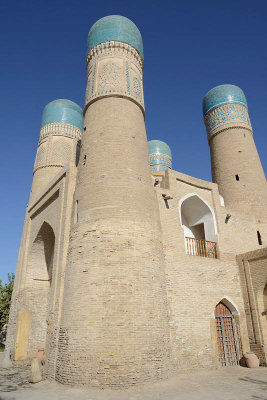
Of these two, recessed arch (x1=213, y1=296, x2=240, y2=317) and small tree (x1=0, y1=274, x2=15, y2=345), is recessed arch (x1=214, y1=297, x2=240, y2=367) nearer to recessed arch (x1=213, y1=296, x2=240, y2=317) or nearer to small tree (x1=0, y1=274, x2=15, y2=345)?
recessed arch (x1=213, y1=296, x2=240, y2=317)

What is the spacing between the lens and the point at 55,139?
625 inches

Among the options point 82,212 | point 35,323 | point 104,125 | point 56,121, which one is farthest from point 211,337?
point 56,121

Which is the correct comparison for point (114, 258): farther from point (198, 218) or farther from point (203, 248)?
point (198, 218)

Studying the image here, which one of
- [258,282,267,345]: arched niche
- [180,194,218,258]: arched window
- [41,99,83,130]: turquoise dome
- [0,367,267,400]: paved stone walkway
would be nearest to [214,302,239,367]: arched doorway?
[258,282,267,345]: arched niche

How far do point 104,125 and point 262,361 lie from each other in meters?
8.86

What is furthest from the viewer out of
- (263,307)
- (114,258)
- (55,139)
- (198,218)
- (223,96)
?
(55,139)

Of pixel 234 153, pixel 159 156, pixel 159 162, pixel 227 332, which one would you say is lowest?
pixel 227 332

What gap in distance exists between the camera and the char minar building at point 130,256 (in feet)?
22.4

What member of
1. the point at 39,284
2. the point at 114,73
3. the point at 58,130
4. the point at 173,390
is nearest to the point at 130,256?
the point at 173,390

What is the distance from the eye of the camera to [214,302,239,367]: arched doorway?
9055 millimetres

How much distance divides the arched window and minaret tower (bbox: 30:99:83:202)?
6.71 metres

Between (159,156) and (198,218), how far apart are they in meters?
9.51

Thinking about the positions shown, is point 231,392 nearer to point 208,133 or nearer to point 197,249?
point 197,249

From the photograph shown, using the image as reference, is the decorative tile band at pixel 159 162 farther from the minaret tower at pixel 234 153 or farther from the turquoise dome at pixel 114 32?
the turquoise dome at pixel 114 32
